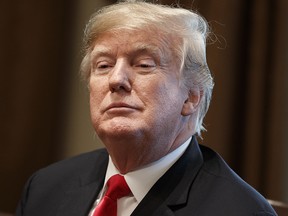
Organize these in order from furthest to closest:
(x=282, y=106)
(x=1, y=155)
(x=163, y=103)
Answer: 1. (x=1, y=155)
2. (x=282, y=106)
3. (x=163, y=103)

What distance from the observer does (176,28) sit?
1.73 m

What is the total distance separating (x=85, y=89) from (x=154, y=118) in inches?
46.3

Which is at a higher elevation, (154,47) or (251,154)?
(154,47)

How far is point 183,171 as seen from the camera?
5.66 ft

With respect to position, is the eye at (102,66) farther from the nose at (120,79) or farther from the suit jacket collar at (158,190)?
the suit jacket collar at (158,190)

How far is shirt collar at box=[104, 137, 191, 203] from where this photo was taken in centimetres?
169

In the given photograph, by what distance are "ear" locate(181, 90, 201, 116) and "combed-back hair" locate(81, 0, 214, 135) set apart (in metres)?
0.01

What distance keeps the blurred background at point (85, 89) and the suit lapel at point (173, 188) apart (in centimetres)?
70

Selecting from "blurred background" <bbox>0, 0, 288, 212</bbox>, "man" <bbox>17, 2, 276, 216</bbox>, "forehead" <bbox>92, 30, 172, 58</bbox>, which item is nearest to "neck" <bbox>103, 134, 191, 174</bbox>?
"man" <bbox>17, 2, 276, 216</bbox>

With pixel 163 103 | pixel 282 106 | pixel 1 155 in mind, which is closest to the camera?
pixel 163 103

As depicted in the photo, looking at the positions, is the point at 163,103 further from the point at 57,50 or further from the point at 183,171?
the point at 57,50

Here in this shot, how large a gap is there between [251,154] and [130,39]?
99 cm

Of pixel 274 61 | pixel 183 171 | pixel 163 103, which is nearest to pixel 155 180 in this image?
pixel 183 171

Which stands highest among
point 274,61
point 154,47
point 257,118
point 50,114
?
point 154,47
